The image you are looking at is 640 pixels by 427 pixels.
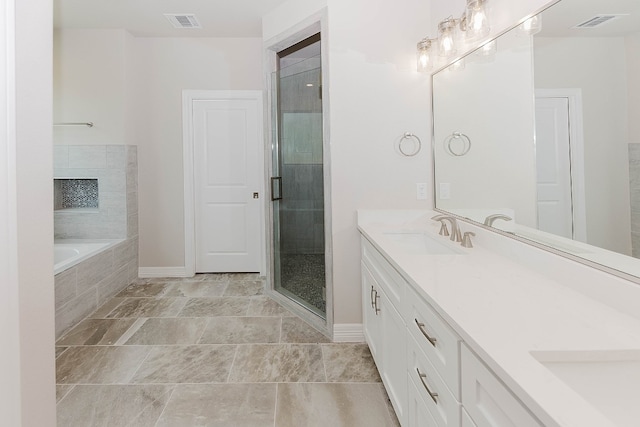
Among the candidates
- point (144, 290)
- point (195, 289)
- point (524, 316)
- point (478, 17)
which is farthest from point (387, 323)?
point (144, 290)

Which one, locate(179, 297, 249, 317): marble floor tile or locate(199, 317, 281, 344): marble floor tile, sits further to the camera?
locate(179, 297, 249, 317): marble floor tile

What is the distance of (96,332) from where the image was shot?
290cm

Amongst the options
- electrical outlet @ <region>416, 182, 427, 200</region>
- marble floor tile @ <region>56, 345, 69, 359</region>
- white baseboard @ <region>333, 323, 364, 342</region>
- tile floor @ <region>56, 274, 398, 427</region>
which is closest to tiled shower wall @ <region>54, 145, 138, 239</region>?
tile floor @ <region>56, 274, 398, 427</region>

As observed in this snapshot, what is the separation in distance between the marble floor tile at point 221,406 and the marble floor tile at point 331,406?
0.07m

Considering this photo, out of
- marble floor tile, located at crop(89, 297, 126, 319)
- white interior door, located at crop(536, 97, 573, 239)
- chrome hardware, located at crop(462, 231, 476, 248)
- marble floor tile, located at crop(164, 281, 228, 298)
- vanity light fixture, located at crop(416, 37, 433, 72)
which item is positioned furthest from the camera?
marble floor tile, located at crop(164, 281, 228, 298)

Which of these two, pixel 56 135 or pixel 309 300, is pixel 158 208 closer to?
pixel 56 135

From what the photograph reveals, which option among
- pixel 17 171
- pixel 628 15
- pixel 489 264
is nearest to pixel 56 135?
pixel 17 171

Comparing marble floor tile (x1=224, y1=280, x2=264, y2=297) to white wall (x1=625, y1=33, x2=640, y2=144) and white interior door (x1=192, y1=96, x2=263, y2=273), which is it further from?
white wall (x1=625, y1=33, x2=640, y2=144)

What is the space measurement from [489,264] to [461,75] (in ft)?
4.04

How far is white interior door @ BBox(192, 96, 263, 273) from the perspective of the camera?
442 cm

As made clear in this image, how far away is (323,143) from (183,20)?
2285 millimetres

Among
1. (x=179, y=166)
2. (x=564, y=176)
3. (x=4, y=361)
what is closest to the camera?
(x=4, y=361)

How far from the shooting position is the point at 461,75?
226cm

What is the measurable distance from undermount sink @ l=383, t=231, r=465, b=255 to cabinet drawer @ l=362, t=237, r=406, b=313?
0.16 metres
